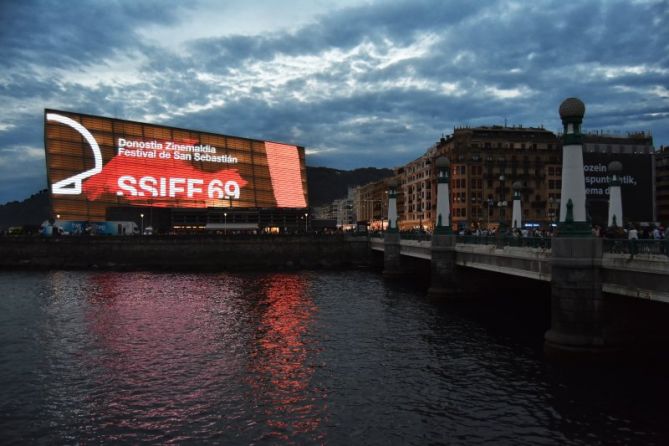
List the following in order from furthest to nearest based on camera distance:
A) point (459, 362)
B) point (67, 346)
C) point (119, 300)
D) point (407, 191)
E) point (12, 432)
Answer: point (407, 191), point (119, 300), point (67, 346), point (459, 362), point (12, 432)

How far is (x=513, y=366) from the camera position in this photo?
931 inches

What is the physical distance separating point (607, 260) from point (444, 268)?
67.8 feet

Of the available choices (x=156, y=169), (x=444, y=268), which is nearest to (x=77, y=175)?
(x=156, y=169)

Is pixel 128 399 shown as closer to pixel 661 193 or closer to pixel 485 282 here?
A: pixel 485 282

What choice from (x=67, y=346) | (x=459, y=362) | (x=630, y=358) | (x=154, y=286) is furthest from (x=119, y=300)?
(x=630, y=358)

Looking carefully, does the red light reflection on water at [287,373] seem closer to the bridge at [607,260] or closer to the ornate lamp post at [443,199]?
the ornate lamp post at [443,199]

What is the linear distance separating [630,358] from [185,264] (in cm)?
7352

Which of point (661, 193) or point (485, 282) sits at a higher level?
point (661, 193)

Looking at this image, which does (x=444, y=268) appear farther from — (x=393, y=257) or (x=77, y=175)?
(x=77, y=175)

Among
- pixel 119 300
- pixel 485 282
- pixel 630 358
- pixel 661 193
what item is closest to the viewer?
pixel 630 358

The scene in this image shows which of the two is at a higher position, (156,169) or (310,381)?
(156,169)

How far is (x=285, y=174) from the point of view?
14900 cm

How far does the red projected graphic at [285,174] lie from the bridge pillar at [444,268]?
105 meters

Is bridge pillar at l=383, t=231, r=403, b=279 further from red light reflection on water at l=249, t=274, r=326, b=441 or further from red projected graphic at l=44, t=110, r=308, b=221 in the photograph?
red projected graphic at l=44, t=110, r=308, b=221
